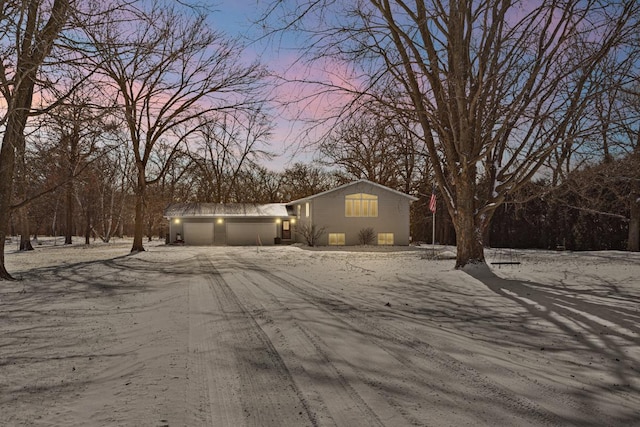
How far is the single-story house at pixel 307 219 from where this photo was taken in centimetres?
3142

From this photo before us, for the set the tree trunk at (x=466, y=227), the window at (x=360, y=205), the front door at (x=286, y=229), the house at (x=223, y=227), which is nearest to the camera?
the tree trunk at (x=466, y=227)

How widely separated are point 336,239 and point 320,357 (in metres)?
26.7

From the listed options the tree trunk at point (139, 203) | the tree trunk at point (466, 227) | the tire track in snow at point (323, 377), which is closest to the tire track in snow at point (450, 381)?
the tire track in snow at point (323, 377)

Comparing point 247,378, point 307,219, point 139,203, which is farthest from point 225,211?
point 247,378

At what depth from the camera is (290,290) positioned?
9742mm

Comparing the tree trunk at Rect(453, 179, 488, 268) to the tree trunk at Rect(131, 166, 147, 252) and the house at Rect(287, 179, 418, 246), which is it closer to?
the house at Rect(287, 179, 418, 246)

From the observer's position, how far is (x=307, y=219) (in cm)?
3300

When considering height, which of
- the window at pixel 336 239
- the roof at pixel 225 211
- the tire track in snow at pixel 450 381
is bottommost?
the tire track in snow at pixel 450 381

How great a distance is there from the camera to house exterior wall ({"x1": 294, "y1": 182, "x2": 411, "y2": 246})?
1232 inches

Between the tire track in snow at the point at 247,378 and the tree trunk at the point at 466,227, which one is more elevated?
the tree trunk at the point at 466,227

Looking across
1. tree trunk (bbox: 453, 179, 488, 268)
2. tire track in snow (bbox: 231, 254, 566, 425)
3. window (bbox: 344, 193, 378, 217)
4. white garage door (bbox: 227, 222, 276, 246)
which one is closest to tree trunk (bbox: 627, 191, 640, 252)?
window (bbox: 344, 193, 378, 217)

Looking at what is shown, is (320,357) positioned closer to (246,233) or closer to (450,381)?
(450,381)

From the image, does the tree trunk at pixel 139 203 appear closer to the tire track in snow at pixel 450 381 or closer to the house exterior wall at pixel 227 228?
the house exterior wall at pixel 227 228

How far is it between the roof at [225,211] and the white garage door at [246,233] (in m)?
0.84
